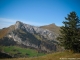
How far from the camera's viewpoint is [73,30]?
44656 mm

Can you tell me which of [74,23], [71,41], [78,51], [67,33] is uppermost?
[74,23]

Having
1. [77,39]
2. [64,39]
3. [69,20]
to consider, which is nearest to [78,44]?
[77,39]

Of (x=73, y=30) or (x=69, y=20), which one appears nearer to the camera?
(x=73, y=30)

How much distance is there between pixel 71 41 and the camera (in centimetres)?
4341

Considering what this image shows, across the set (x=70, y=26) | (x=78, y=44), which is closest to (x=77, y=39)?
(x=78, y=44)

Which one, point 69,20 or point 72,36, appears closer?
point 72,36

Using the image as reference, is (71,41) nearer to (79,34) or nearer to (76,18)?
(79,34)

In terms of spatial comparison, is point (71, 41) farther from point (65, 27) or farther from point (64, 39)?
point (65, 27)

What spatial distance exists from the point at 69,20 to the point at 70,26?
2.59 metres

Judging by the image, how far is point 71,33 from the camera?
45.2m

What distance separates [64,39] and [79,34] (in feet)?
18.3

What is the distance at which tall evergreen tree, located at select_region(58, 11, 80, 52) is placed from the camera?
143 ft

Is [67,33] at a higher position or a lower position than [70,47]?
higher

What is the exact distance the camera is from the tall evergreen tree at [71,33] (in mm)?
43469
